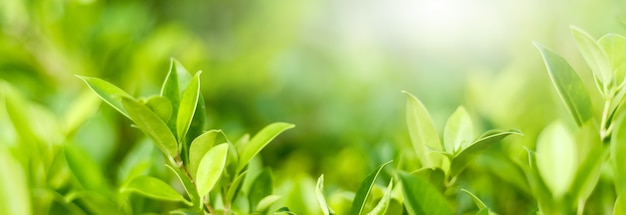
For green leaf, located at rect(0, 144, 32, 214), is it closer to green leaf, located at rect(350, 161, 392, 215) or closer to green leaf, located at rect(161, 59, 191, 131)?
green leaf, located at rect(161, 59, 191, 131)

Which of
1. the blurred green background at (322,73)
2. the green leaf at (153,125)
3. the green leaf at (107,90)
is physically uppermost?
the green leaf at (107,90)

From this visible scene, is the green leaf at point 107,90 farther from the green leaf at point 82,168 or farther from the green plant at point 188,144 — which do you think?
the green leaf at point 82,168

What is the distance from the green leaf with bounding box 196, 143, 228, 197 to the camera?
1.76ft

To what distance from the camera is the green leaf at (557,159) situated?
58cm

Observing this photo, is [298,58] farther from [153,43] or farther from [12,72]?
[12,72]

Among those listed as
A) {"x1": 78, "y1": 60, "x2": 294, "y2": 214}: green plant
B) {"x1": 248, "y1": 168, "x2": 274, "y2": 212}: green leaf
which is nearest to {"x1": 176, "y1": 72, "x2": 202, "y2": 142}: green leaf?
{"x1": 78, "y1": 60, "x2": 294, "y2": 214}: green plant

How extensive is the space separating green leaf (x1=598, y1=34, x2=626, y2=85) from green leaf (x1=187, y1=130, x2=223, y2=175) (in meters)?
Result: 0.29

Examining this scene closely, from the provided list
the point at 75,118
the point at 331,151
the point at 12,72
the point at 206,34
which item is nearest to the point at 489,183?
the point at 331,151

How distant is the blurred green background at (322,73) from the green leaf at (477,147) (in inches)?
9.0

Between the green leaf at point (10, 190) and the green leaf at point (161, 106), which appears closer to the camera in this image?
the green leaf at point (161, 106)

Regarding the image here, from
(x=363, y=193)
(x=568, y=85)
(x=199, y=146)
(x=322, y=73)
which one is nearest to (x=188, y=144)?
(x=199, y=146)

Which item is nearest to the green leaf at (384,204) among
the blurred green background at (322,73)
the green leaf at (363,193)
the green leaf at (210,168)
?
the green leaf at (363,193)

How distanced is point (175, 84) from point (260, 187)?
0.12 meters

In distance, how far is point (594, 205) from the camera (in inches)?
29.1
